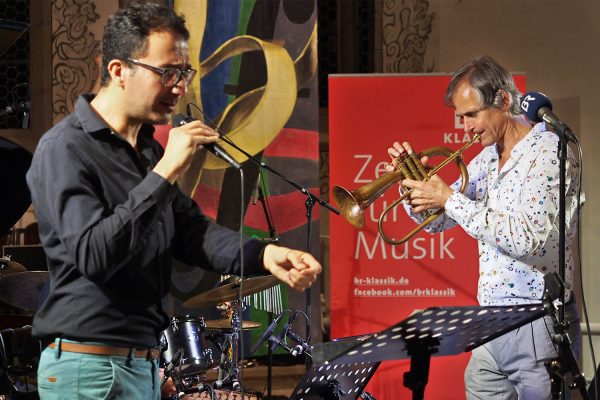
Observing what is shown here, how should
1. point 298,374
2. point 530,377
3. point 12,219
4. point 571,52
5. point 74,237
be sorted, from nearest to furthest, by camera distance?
point 74,237, point 530,377, point 12,219, point 571,52, point 298,374

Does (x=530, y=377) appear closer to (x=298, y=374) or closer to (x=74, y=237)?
(x=74, y=237)

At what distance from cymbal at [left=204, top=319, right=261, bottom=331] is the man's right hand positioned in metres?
3.02

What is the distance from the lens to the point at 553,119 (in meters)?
2.62

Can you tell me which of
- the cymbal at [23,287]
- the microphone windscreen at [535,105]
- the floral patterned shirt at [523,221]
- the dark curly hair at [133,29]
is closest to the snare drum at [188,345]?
the cymbal at [23,287]

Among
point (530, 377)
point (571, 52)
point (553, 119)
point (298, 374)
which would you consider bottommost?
point (298, 374)

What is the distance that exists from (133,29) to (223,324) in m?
3.16

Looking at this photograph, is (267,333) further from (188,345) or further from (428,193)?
(428,193)

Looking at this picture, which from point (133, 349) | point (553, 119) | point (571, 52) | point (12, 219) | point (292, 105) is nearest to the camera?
point (133, 349)

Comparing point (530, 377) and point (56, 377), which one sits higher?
point (56, 377)

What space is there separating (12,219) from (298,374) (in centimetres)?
344

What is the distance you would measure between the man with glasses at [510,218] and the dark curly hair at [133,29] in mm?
1345

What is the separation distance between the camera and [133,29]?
204 cm

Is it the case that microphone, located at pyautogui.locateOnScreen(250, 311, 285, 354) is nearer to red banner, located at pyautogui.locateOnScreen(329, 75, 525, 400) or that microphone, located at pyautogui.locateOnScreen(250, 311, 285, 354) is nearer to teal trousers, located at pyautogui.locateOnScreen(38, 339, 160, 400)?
red banner, located at pyautogui.locateOnScreen(329, 75, 525, 400)

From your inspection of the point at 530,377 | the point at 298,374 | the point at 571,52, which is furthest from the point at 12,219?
the point at 571,52
